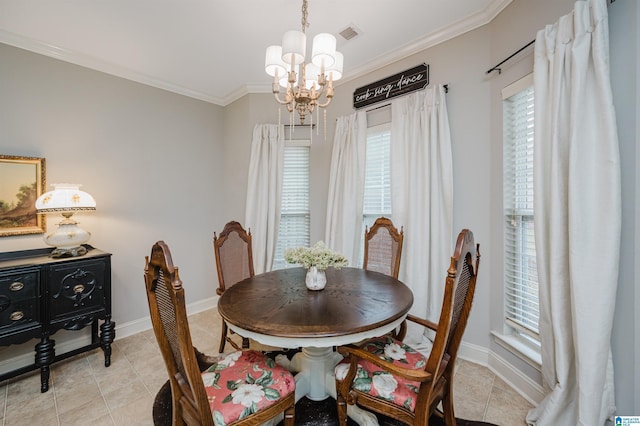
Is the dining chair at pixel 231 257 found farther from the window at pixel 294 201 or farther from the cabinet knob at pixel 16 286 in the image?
the cabinet knob at pixel 16 286

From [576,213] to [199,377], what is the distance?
2.03 metres

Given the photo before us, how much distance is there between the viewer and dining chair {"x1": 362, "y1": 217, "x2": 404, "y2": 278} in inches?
91.0

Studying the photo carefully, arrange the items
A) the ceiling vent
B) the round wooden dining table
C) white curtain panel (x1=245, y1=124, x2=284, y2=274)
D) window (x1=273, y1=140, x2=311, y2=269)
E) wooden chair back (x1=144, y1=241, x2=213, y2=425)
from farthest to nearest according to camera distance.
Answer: window (x1=273, y1=140, x2=311, y2=269) → white curtain panel (x1=245, y1=124, x2=284, y2=274) → the ceiling vent → the round wooden dining table → wooden chair back (x1=144, y1=241, x2=213, y2=425)

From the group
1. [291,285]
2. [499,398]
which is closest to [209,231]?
[291,285]

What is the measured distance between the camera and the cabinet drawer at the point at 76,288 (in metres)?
2.15

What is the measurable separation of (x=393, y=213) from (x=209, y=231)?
2612mm

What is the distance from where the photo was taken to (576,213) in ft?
4.70

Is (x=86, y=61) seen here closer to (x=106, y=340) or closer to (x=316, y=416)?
(x=106, y=340)

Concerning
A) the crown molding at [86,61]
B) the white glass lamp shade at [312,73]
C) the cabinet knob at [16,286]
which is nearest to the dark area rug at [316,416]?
the cabinet knob at [16,286]

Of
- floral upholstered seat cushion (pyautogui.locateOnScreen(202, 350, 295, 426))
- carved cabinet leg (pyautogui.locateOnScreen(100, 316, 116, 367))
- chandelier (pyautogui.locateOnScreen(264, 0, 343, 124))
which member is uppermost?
chandelier (pyautogui.locateOnScreen(264, 0, 343, 124))

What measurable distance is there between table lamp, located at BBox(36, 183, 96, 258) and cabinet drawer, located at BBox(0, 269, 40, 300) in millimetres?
277

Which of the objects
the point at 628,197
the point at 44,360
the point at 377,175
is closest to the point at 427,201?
the point at 377,175

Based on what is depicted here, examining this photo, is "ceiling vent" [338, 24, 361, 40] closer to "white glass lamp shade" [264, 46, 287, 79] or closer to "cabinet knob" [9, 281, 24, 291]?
"white glass lamp shade" [264, 46, 287, 79]

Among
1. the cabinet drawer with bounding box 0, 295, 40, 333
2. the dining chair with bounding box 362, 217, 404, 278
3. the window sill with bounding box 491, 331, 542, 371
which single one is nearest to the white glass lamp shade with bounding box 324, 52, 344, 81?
A: the dining chair with bounding box 362, 217, 404, 278
